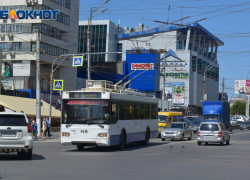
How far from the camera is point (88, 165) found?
1534 centimetres

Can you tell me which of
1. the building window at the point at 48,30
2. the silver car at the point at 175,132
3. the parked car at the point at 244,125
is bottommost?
the parked car at the point at 244,125

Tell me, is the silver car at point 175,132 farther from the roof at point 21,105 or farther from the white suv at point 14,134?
the white suv at point 14,134

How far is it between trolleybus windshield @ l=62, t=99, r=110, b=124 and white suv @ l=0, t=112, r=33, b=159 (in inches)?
216

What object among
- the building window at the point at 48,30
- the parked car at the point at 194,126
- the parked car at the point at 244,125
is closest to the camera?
the parked car at the point at 194,126

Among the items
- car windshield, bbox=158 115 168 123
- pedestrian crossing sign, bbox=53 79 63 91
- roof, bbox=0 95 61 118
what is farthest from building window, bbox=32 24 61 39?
car windshield, bbox=158 115 168 123

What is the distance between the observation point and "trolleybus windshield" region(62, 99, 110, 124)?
71.3 feet

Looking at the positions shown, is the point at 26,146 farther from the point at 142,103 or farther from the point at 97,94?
the point at 142,103

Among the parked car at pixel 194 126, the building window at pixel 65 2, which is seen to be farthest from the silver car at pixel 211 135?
the building window at pixel 65 2

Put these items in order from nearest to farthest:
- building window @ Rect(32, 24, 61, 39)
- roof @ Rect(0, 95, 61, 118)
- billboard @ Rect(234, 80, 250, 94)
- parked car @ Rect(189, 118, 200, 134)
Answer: roof @ Rect(0, 95, 61, 118) < parked car @ Rect(189, 118, 200, 134) < building window @ Rect(32, 24, 61, 39) < billboard @ Rect(234, 80, 250, 94)

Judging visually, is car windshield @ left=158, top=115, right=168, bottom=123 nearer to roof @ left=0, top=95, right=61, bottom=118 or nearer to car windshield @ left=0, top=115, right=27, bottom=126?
roof @ left=0, top=95, right=61, bottom=118

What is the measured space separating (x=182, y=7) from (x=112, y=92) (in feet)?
37.7

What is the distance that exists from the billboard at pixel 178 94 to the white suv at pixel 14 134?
334ft

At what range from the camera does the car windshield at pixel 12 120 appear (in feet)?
53.6

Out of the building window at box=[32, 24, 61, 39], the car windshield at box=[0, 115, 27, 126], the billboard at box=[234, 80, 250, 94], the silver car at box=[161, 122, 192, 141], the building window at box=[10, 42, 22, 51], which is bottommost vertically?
the silver car at box=[161, 122, 192, 141]
